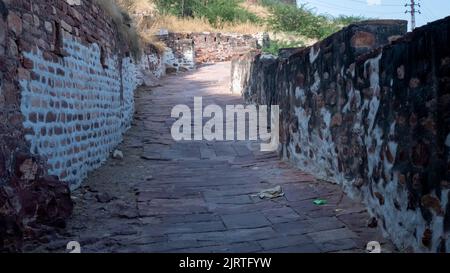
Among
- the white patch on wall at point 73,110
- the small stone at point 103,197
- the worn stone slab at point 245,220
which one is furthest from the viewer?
the small stone at point 103,197

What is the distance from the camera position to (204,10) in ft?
72.4

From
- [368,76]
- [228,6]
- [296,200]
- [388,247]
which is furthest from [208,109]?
[228,6]

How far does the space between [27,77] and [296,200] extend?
2.54m

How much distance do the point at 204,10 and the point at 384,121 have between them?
66.8ft

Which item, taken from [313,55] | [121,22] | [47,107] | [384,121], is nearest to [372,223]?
[384,121]

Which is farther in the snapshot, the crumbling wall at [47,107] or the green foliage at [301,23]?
the green foliage at [301,23]

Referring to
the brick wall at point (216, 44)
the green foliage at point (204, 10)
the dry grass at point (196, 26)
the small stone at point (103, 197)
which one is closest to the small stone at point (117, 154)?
the small stone at point (103, 197)

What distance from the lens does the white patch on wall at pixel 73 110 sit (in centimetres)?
343

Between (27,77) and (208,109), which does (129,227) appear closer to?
(27,77)

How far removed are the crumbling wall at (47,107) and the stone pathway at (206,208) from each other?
0.24m

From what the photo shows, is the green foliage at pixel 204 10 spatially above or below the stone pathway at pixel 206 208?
above

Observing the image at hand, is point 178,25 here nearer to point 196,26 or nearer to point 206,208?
point 196,26

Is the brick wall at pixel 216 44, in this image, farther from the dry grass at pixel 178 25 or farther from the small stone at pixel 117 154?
the small stone at pixel 117 154

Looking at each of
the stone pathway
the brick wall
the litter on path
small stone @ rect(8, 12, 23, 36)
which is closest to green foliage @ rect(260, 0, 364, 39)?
the brick wall
